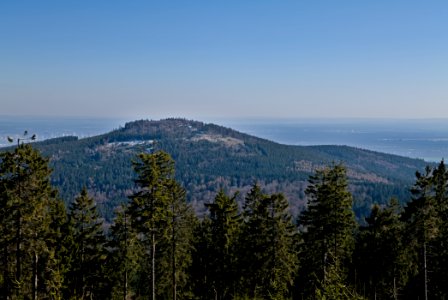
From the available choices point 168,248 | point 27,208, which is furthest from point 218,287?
point 27,208

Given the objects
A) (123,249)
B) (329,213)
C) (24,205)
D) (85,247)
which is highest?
(24,205)

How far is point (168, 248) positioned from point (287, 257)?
975 cm

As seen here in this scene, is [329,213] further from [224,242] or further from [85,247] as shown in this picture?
[85,247]

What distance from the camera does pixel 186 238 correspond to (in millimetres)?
37938

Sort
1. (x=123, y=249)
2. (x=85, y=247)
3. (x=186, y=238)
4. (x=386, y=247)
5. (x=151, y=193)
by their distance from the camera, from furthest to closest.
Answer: (x=386, y=247) < (x=123, y=249) < (x=85, y=247) < (x=186, y=238) < (x=151, y=193)

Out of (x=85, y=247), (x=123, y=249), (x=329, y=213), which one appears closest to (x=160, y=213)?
(x=123, y=249)

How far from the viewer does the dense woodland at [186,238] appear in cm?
2947

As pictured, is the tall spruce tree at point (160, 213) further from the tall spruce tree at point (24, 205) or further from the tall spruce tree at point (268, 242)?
the tall spruce tree at point (24, 205)

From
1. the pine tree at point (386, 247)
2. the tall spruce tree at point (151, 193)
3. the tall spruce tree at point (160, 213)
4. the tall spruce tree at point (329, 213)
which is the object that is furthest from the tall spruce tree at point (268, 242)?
the pine tree at point (386, 247)

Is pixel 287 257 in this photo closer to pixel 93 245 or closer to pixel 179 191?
pixel 179 191

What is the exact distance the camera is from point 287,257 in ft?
115

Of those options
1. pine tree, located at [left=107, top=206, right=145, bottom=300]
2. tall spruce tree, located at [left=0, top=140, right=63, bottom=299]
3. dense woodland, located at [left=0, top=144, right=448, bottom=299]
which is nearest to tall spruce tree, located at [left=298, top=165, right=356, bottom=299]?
dense woodland, located at [left=0, top=144, right=448, bottom=299]

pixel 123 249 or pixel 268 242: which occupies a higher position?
pixel 268 242

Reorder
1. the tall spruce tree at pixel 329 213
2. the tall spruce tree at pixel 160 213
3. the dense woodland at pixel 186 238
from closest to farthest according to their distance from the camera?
the dense woodland at pixel 186 238 < the tall spruce tree at pixel 160 213 < the tall spruce tree at pixel 329 213
